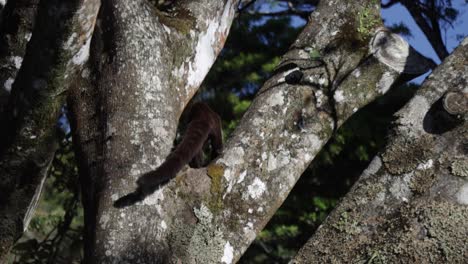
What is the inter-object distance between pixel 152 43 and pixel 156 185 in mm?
699

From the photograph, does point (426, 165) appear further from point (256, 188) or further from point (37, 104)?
point (37, 104)

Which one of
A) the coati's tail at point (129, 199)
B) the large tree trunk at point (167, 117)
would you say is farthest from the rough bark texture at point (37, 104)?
the coati's tail at point (129, 199)

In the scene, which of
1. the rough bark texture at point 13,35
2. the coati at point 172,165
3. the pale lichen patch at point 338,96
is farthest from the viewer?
the pale lichen patch at point 338,96

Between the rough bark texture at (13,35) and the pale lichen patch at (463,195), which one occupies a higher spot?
the rough bark texture at (13,35)

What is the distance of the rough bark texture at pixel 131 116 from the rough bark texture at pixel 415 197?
673mm

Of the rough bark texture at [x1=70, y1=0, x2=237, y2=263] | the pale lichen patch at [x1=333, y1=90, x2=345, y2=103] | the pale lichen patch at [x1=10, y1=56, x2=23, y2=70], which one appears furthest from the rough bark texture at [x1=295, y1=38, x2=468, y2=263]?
the pale lichen patch at [x1=10, y1=56, x2=23, y2=70]

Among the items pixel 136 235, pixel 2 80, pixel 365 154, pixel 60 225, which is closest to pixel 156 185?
pixel 136 235

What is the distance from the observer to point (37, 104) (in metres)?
2.64

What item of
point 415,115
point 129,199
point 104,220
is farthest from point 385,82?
point 104,220

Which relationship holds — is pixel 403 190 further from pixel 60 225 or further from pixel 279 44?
pixel 279 44

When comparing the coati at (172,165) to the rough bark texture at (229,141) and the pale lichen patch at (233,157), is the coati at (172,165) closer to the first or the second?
the rough bark texture at (229,141)

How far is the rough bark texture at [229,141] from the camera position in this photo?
2.61m

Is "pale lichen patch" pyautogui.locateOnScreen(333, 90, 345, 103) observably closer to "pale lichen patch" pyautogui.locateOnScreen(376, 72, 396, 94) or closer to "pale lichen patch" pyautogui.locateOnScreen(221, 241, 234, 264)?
"pale lichen patch" pyautogui.locateOnScreen(376, 72, 396, 94)

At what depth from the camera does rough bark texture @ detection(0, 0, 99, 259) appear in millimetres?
2465
